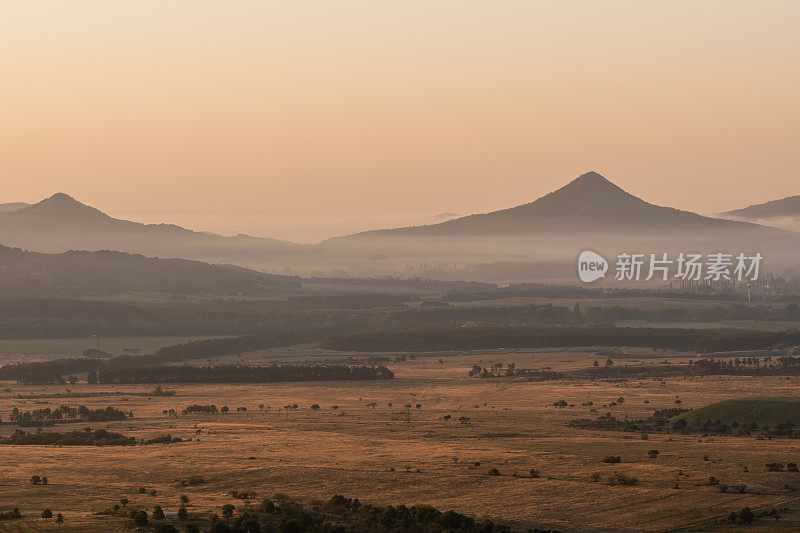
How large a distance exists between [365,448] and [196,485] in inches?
861

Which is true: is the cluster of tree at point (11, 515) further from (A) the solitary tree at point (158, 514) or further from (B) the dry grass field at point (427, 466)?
(A) the solitary tree at point (158, 514)

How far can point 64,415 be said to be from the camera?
470 feet

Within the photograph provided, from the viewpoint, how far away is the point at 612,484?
83188 mm

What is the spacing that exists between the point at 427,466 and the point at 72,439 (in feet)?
136

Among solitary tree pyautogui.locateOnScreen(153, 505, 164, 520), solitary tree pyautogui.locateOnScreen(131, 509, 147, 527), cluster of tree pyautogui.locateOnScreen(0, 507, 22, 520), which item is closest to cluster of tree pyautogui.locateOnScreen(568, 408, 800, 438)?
solitary tree pyautogui.locateOnScreen(153, 505, 164, 520)

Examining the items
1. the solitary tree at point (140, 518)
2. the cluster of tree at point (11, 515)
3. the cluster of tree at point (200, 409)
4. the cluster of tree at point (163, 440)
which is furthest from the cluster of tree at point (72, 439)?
the solitary tree at point (140, 518)

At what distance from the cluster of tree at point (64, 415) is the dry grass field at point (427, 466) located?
3.64m

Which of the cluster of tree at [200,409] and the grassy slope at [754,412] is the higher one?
the grassy slope at [754,412]

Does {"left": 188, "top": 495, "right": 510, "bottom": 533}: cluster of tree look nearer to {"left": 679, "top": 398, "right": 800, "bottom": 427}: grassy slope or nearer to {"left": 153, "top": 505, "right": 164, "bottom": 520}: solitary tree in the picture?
{"left": 153, "top": 505, "right": 164, "bottom": 520}: solitary tree

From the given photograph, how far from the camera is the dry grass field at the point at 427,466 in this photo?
75438mm

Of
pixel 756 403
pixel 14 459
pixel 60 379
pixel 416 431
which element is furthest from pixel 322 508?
pixel 60 379

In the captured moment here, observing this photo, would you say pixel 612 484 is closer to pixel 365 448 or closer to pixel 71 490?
pixel 365 448

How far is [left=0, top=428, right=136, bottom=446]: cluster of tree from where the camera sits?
367 ft

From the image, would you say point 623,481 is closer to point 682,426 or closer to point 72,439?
point 682,426
